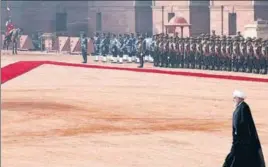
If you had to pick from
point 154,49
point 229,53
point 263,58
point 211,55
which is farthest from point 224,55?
point 154,49

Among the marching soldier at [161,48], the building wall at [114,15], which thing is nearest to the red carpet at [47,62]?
the marching soldier at [161,48]

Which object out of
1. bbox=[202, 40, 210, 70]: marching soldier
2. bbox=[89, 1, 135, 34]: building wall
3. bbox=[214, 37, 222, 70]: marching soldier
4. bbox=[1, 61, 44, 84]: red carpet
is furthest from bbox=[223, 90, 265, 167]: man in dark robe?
bbox=[89, 1, 135, 34]: building wall

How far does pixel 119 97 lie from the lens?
27.2m

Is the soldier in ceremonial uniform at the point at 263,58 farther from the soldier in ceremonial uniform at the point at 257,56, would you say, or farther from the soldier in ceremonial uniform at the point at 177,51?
the soldier in ceremonial uniform at the point at 177,51

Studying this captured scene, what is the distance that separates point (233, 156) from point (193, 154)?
2.92 meters

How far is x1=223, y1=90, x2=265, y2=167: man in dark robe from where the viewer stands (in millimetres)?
14156

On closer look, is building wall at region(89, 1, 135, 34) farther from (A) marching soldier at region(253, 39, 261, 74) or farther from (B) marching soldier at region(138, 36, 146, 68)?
(A) marching soldier at region(253, 39, 261, 74)

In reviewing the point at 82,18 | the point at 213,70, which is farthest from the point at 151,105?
the point at 82,18

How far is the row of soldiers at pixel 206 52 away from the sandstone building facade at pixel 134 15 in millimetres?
10989

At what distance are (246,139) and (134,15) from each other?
49.8 meters

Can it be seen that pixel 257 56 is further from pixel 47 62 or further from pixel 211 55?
pixel 47 62

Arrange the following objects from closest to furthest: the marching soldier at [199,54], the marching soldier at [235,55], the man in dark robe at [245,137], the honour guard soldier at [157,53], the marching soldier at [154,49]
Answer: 1. the man in dark robe at [245,137]
2. the marching soldier at [235,55]
3. the marching soldier at [199,54]
4. the honour guard soldier at [157,53]
5. the marching soldier at [154,49]

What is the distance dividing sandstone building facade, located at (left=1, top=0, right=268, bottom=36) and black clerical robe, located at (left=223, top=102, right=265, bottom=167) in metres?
38.1

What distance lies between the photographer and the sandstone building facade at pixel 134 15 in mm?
53931
